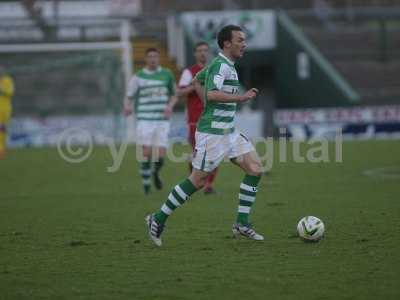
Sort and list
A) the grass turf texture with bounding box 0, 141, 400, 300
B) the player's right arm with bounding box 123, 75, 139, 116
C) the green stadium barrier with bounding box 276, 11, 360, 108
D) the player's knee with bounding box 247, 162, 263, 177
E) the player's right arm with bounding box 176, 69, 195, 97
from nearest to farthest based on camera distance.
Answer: the grass turf texture with bounding box 0, 141, 400, 300
the player's knee with bounding box 247, 162, 263, 177
the player's right arm with bounding box 176, 69, 195, 97
the player's right arm with bounding box 123, 75, 139, 116
the green stadium barrier with bounding box 276, 11, 360, 108

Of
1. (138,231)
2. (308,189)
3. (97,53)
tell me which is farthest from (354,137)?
(138,231)

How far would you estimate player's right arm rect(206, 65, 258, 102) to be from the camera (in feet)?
29.1

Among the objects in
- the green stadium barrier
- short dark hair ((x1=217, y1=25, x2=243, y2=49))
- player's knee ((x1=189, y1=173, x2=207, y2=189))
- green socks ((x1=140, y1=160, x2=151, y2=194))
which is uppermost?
short dark hair ((x1=217, y1=25, x2=243, y2=49))

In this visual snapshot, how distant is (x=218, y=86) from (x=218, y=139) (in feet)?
1.81

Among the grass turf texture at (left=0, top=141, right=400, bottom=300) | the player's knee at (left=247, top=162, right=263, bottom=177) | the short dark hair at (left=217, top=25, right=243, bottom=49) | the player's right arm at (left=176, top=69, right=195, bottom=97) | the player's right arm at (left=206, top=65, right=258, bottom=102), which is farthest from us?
the player's right arm at (left=176, top=69, right=195, bottom=97)

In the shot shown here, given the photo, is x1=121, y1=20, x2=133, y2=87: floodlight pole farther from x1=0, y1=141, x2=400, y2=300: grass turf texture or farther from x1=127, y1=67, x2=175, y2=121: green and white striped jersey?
x1=127, y1=67, x2=175, y2=121: green and white striped jersey

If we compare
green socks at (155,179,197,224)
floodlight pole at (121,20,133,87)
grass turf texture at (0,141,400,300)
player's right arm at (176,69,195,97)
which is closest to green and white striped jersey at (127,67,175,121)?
player's right arm at (176,69,195,97)

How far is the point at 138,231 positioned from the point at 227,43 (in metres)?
2.46

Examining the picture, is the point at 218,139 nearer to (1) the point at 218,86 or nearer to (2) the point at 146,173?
(1) the point at 218,86

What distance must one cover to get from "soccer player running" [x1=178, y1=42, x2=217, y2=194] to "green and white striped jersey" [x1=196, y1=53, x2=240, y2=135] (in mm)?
4232

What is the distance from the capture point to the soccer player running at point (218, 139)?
9.08 m

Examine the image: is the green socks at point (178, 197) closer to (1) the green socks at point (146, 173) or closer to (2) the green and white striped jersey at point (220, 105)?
(2) the green and white striped jersey at point (220, 105)

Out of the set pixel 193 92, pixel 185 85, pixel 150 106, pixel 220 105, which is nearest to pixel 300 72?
pixel 150 106

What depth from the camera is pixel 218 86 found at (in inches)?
353
